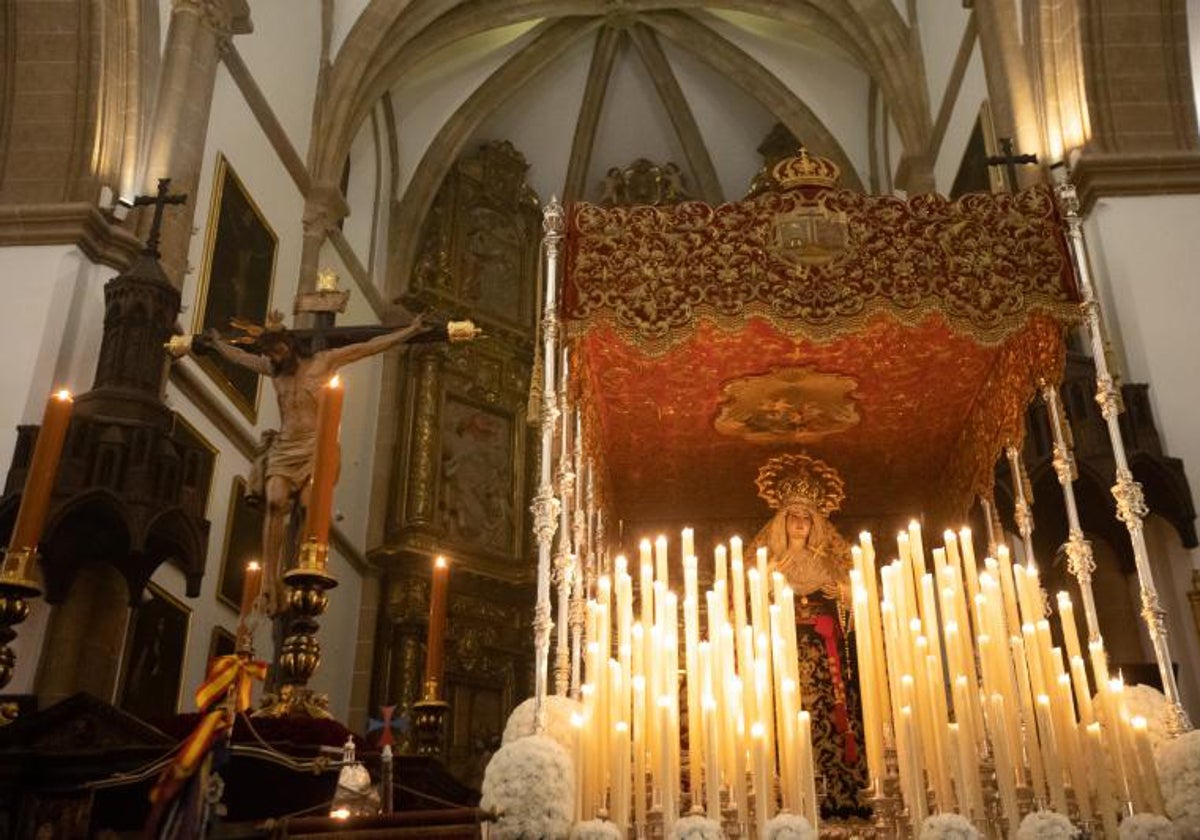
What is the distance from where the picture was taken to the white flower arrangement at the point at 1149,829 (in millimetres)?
4520

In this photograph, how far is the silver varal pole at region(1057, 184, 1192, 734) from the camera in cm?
512

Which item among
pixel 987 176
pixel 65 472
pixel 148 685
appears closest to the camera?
pixel 65 472

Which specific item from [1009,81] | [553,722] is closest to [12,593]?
[553,722]

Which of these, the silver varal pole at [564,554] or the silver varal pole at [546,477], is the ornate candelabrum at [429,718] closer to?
the silver varal pole at [546,477]

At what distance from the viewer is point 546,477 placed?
211 inches

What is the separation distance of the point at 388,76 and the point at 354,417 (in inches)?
142

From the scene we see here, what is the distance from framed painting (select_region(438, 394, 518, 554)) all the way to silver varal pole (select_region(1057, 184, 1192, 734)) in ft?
26.4

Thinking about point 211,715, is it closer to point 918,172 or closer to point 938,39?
point 918,172

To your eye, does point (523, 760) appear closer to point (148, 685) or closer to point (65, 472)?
point (65, 472)

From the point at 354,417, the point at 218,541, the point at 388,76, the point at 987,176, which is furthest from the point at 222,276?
the point at 987,176

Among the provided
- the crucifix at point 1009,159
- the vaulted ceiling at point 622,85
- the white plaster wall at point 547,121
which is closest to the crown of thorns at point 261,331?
the crucifix at point 1009,159

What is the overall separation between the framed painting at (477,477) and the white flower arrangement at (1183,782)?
8666 mm

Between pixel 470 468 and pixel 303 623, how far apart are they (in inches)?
353

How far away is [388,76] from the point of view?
12969 mm
